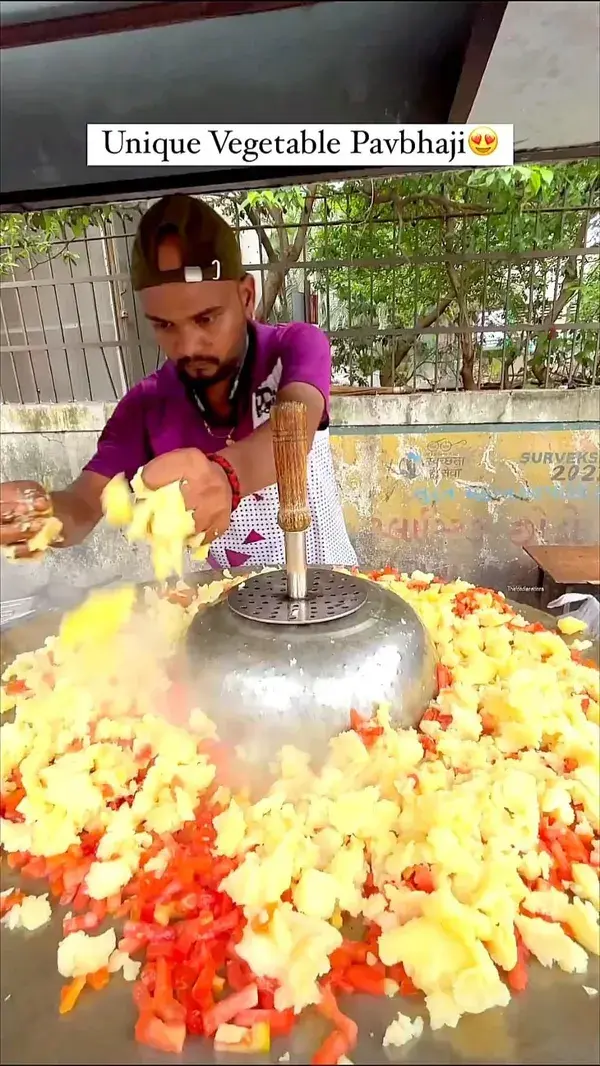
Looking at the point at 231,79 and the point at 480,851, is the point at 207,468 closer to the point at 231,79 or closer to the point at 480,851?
the point at 231,79

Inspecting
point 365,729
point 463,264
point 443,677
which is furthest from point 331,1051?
point 463,264

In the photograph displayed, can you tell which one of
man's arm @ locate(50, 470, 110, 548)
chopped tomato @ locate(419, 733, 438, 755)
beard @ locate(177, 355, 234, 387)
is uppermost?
beard @ locate(177, 355, 234, 387)

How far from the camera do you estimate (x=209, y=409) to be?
1.48 metres

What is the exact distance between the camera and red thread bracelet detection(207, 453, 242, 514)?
104 cm

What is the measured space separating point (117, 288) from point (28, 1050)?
1432mm

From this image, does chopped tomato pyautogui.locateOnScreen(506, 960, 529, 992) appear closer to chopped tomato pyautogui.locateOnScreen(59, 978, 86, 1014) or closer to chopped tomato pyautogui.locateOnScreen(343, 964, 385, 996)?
chopped tomato pyautogui.locateOnScreen(343, 964, 385, 996)

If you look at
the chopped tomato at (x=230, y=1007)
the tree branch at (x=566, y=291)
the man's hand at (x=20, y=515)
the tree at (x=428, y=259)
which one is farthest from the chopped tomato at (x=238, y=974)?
the tree branch at (x=566, y=291)

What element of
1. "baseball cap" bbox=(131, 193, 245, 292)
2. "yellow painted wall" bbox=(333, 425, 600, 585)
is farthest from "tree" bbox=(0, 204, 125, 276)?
"yellow painted wall" bbox=(333, 425, 600, 585)

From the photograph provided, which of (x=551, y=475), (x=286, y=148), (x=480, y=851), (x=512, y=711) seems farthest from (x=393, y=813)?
(x=551, y=475)

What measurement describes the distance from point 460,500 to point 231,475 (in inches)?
82.0

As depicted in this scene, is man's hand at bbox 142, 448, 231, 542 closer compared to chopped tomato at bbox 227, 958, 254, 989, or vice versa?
chopped tomato at bbox 227, 958, 254, 989

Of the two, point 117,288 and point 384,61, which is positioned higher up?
point 384,61

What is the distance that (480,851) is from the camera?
2.37 feet

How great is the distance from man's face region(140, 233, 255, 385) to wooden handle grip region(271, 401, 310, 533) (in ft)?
1.28
